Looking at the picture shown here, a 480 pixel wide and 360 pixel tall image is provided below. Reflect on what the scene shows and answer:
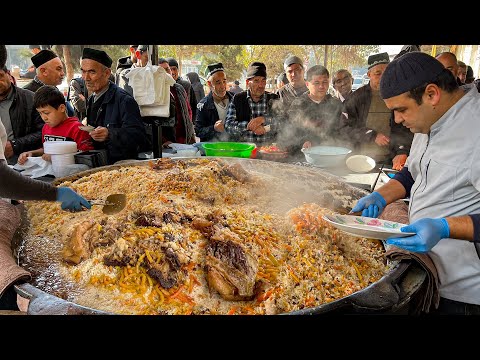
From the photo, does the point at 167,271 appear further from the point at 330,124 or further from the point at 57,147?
the point at 330,124

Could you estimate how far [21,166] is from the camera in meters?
3.88

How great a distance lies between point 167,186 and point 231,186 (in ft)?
1.97

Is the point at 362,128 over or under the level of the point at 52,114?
under

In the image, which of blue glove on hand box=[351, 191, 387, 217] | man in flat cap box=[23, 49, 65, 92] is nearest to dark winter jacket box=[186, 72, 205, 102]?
man in flat cap box=[23, 49, 65, 92]

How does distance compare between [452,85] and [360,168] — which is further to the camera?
[360,168]

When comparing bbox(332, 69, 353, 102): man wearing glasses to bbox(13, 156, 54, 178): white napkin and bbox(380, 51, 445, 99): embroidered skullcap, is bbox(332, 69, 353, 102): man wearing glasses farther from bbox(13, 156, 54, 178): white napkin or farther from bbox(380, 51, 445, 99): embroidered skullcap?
bbox(13, 156, 54, 178): white napkin

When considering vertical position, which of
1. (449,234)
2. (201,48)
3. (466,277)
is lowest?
(466,277)

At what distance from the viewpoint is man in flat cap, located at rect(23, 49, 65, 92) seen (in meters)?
5.51

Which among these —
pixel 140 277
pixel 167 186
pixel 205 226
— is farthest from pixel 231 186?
pixel 140 277

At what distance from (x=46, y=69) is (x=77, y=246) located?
4610 mm

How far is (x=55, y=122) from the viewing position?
14.1 ft

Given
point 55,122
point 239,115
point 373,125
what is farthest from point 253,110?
point 55,122

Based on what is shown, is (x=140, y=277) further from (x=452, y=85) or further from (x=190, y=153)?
(x=190, y=153)

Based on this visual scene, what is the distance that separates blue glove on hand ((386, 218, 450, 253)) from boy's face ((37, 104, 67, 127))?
164 inches
